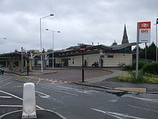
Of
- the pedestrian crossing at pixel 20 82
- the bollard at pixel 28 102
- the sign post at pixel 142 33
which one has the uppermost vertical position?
the sign post at pixel 142 33

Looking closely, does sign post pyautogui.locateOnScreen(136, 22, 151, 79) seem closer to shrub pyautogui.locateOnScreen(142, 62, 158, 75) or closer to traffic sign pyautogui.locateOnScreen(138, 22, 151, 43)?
traffic sign pyautogui.locateOnScreen(138, 22, 151, 43)

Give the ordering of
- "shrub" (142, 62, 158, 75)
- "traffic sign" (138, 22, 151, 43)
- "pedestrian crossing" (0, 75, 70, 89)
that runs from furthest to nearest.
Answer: "shrub" (142, 62, 158, 75)
"traffic sign" (138, 22, 151, 43)
"pedestrian crossing" (0, 75, 70, 89)

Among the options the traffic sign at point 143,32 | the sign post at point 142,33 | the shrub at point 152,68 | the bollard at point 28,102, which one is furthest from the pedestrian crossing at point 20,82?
the shrub at point 152,68

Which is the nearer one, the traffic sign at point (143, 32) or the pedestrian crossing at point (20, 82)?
the pedestrian crossing at point (20, 82)

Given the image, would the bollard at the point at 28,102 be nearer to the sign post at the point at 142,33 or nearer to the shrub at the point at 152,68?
the sign post at the point at 142,33

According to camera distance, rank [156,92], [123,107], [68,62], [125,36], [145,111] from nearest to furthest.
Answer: [145,111] → [123,107] → [156,92] → [68,62] → [125,36]

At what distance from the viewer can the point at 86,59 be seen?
43812 mm

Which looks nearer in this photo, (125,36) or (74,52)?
(74,52)

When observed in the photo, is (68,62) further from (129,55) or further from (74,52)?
(129,55)

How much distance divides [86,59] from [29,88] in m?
38.3

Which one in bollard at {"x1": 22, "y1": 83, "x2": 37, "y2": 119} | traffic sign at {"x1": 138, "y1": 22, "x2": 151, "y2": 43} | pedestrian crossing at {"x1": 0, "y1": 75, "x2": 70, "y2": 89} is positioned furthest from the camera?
traffic sign at {"x1": 138, "y1": 22, "x2": 151, "y2": 43}

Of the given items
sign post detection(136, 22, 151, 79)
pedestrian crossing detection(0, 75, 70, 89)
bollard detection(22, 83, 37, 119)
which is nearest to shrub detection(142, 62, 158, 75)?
sign post detection(136, 22, 151, 79)

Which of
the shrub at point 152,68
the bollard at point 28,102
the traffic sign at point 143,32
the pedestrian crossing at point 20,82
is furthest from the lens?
the shrub at point 152,68

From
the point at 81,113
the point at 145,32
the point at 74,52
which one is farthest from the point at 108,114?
the point at 74,52
